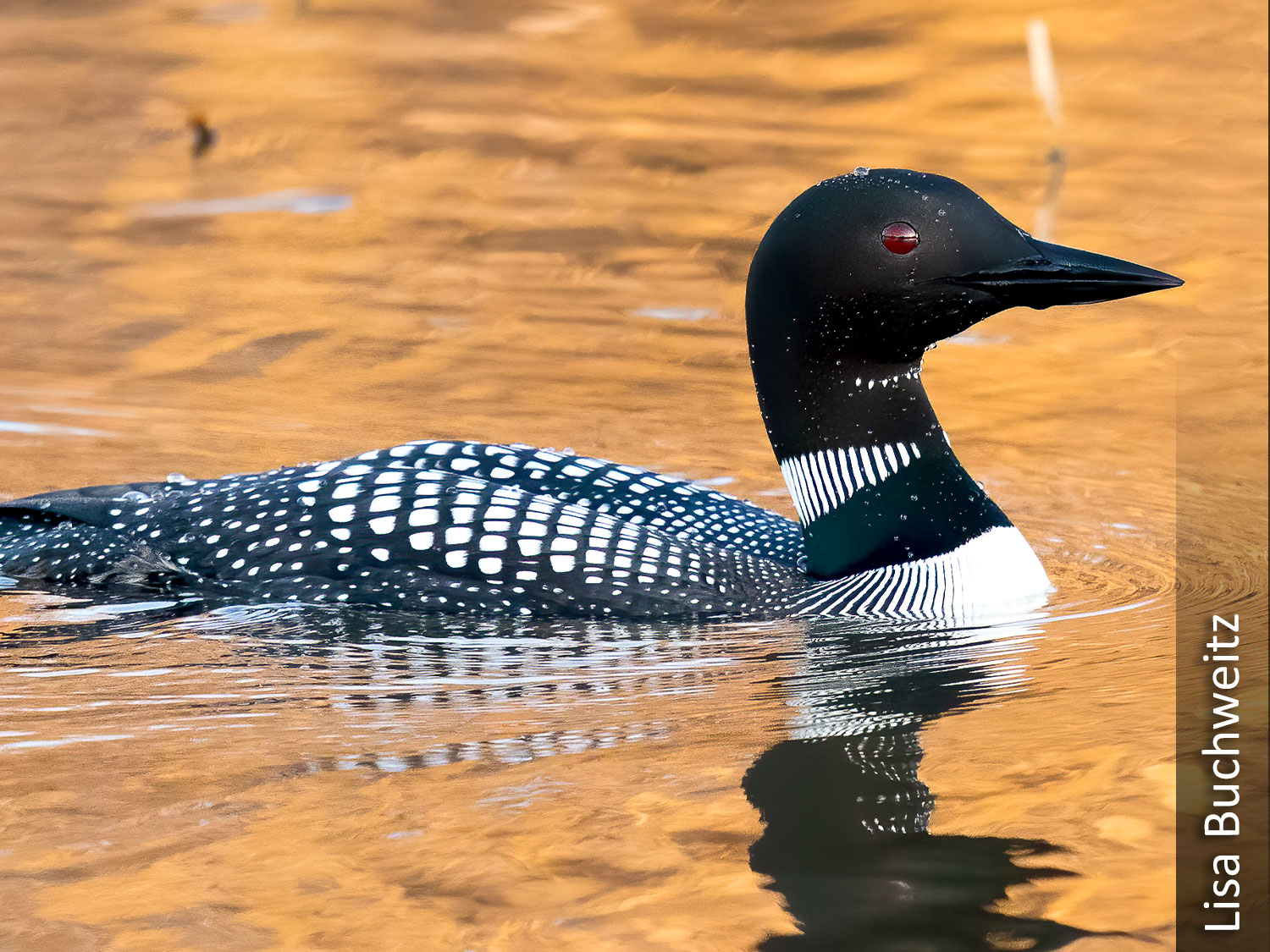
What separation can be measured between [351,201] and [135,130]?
178 centimetres

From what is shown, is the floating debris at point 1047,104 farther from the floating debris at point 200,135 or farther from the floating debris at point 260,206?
the floating debris at point 200,135

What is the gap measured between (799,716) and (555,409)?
2.63 meters

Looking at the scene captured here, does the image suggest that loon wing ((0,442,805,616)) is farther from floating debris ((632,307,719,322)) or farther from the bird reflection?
floating debris ((632,307,719,322))

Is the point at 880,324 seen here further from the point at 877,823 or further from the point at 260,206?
the point at 260,206

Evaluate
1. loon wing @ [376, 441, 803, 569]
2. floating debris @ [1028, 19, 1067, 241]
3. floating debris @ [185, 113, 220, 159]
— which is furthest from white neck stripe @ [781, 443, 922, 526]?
floating debris @ [185, 113, 220, 159]

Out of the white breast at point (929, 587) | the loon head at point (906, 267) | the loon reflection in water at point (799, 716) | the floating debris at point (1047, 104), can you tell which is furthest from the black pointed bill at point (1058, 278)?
the floating debris at point (1047, 104)

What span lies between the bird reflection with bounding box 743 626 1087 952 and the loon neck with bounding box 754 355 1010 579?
22cm

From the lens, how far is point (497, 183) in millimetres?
9469

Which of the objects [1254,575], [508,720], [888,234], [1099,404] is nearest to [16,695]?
[508,720]

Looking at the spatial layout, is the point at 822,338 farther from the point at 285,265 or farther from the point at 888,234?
the point at 285,265

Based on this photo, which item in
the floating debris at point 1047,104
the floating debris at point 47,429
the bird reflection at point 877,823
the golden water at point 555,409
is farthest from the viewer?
the floating debris at point 1047,104

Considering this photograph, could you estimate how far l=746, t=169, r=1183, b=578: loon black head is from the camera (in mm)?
4160

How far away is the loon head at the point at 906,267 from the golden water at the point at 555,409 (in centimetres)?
73

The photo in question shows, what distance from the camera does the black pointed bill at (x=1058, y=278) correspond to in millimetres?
4094
